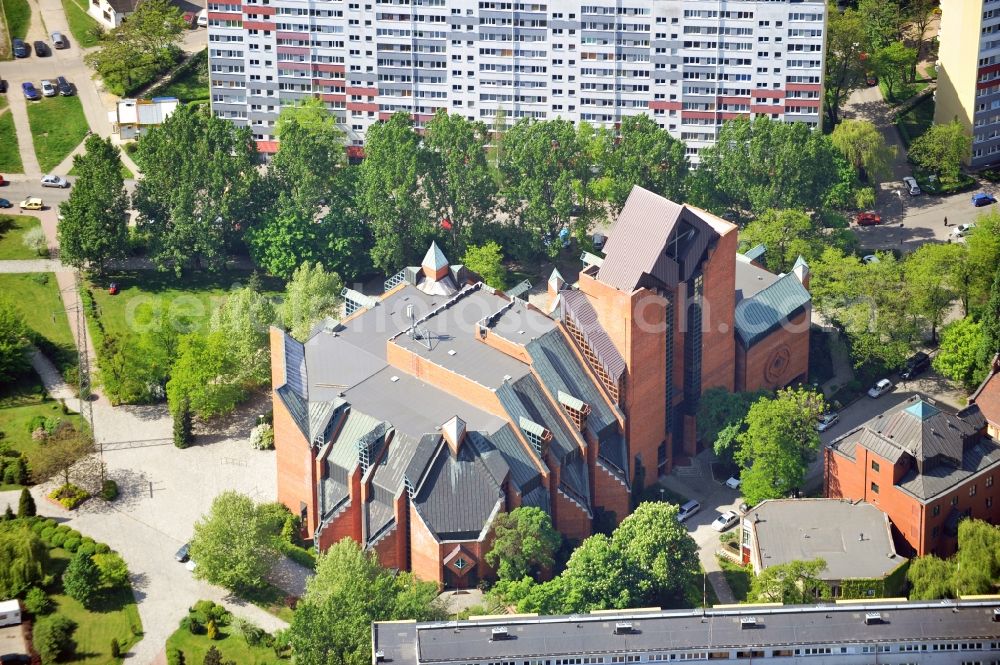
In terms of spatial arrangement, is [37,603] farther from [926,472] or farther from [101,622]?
[926,472]

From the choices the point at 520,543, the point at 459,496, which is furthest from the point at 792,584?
the point at 459,496

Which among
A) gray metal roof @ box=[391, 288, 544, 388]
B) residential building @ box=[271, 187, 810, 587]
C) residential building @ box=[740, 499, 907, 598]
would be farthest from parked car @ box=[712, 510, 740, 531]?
gray metal roof @ box=[391, 288, 544, 388]

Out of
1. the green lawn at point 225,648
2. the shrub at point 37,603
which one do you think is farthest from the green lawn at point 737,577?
the shrub at point 37,603

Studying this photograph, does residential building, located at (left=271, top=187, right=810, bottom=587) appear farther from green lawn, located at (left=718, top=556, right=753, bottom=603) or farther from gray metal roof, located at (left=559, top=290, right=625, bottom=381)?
green lawn, located at (left=718, top=556, right=753, bottom=603)

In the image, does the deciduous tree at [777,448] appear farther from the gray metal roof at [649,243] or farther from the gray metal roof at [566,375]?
the gray metal roof at [649,243]

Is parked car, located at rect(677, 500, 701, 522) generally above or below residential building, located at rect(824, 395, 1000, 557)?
below

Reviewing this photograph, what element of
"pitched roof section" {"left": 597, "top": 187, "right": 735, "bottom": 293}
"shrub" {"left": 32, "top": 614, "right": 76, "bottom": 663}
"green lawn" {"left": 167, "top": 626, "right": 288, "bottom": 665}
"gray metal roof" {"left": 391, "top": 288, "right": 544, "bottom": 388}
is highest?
"pitched roof section" {"left": 597, "top": 187, "right": 735, "bottom": 293}
